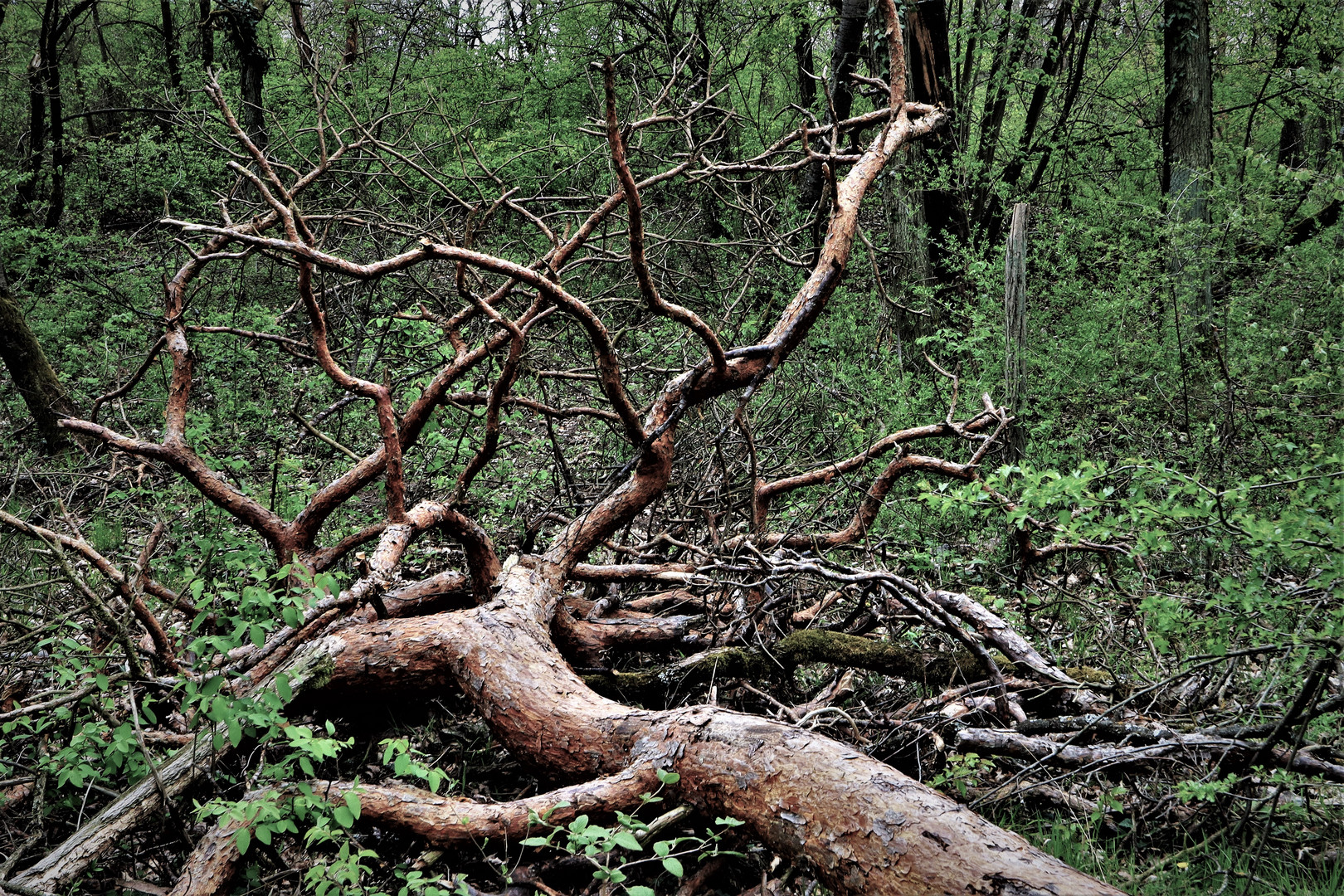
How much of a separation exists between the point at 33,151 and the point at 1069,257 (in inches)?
487

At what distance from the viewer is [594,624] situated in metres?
3.77

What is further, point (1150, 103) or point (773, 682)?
point (1150, 103)

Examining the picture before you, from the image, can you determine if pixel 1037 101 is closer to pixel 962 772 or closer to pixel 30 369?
pixel 962 772

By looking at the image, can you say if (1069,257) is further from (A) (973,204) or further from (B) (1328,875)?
(B) (1328,875)

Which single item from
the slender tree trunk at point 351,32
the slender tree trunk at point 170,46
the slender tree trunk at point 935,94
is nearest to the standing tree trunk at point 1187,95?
the slender tree trunk at point 935,94

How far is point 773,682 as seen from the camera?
3492 mm

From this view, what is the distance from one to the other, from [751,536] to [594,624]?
89cm

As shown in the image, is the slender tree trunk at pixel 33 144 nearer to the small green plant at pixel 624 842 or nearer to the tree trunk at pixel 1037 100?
the small green plant at pixel 624 842

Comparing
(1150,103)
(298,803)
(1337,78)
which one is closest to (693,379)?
(298,803)

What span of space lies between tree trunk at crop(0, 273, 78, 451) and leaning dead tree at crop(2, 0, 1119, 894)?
12.2 feet

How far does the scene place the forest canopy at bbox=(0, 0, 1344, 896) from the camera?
2330 mm

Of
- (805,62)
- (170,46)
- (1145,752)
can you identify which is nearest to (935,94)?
(805,62)

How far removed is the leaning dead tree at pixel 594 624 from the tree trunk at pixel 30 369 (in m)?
3.72

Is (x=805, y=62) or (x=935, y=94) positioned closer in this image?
(x=935, y=94)
